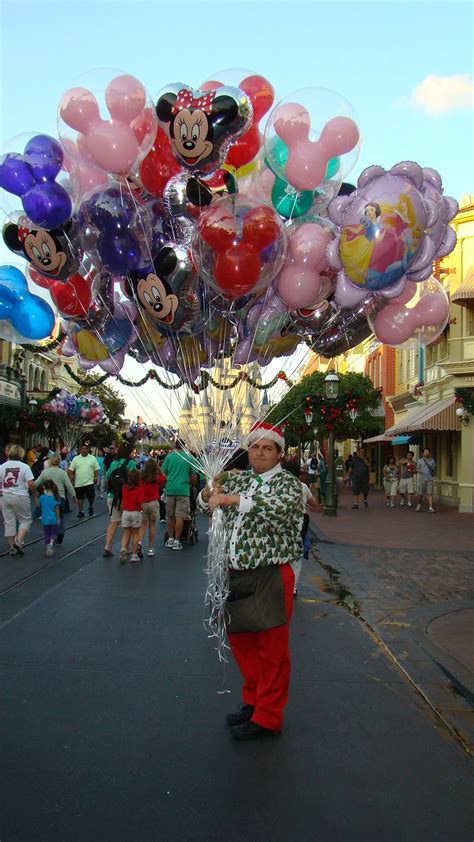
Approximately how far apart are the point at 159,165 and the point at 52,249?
3.41ft

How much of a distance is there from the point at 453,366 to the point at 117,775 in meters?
20.8

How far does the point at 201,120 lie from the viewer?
504cm

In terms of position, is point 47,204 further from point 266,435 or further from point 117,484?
point 117,484

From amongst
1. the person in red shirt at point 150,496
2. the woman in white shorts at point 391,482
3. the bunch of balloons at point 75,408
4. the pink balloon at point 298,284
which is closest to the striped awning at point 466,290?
the woman in white shorts at point 391,482

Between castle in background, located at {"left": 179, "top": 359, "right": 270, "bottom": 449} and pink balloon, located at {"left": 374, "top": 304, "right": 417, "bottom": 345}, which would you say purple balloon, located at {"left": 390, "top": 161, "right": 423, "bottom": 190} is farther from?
castle in background, located at {"left": 179, "top": 359, "right": 270, "bottom": 449}

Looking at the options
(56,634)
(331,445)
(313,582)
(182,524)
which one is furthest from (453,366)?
(56,634)

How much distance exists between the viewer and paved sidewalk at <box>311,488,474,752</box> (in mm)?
5594

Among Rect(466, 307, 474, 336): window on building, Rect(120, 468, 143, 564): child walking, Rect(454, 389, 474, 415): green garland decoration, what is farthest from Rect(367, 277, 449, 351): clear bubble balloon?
Rect(466, 307, 474, 336): window on building

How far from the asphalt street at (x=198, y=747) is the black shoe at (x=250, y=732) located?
58mm

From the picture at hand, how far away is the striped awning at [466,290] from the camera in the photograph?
71.9 ft

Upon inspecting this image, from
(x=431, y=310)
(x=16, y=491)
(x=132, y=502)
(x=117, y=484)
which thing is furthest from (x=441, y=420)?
(x=431, y=310)

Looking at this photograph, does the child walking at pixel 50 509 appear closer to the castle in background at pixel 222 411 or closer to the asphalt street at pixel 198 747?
the asphalt street at pixel 198 747

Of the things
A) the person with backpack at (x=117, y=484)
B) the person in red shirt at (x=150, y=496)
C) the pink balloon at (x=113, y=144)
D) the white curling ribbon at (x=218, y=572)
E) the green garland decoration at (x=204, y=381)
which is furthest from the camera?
the person in red shirt at (x=150, y=496)

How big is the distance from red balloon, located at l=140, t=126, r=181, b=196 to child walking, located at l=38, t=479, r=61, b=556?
7.20 metres
